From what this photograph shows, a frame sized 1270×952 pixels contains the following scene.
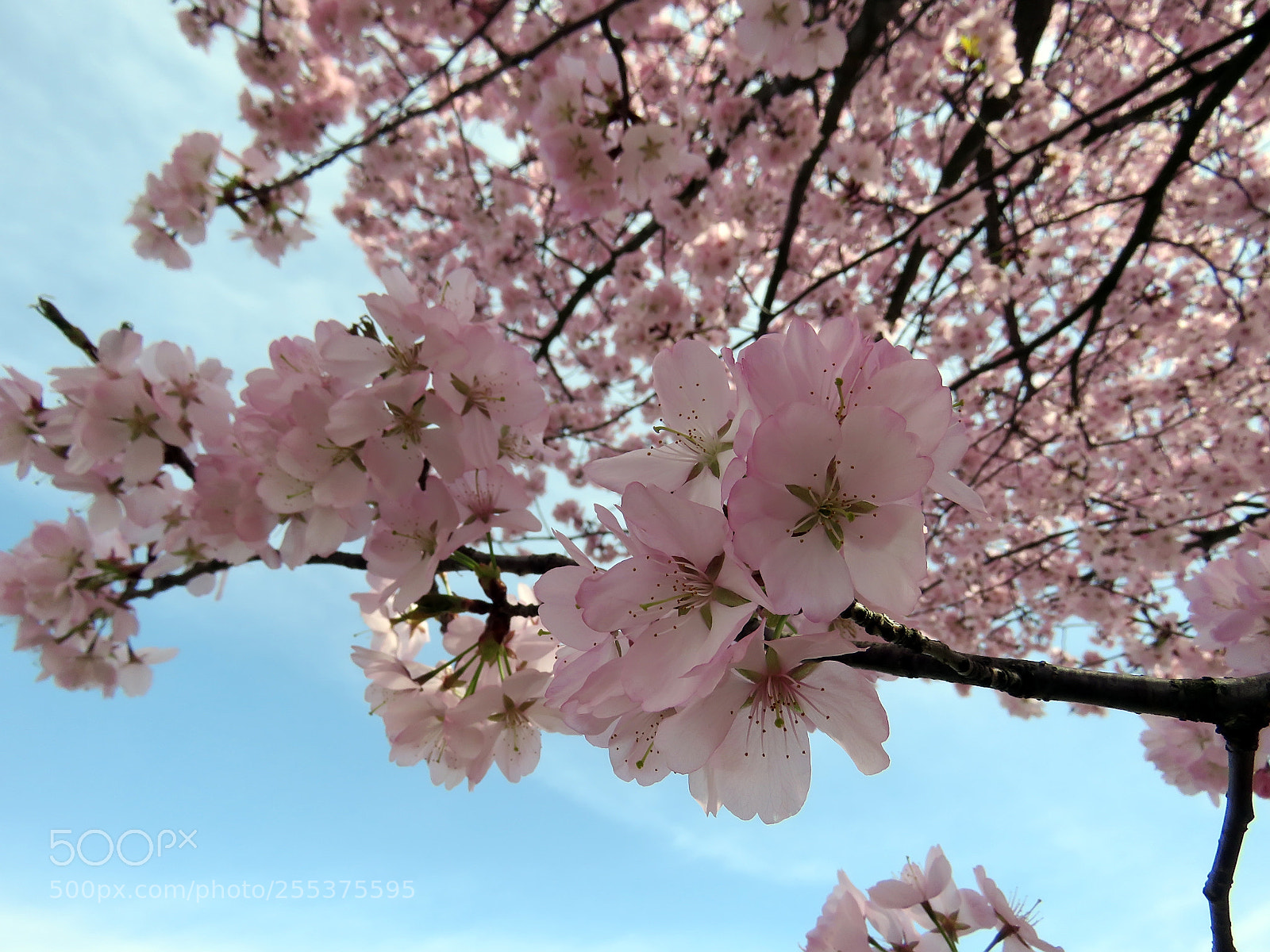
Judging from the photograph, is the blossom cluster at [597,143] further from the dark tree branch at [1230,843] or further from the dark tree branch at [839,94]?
the dark tree branch at [1230,843]

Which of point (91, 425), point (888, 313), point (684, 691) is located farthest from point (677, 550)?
point (888, 313)

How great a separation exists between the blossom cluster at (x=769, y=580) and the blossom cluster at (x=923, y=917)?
3.93ft

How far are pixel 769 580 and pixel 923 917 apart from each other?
1.73 m

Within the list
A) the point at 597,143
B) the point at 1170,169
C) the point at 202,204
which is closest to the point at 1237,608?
the point at 1170,169

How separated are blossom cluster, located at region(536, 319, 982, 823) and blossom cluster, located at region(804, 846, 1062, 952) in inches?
47.1

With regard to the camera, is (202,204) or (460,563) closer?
(460,563)

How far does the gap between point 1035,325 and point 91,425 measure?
8.21 metres

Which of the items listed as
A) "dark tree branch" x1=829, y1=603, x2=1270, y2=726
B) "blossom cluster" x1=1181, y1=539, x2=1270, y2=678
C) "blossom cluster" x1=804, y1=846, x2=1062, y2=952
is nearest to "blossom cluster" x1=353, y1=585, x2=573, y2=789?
"dark tree branch" x1=829, y1=603, x2=1270, y2=726

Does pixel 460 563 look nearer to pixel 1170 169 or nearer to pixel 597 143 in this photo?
pixel 597 143

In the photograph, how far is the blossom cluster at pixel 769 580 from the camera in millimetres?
748

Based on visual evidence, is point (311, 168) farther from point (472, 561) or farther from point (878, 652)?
point (878, 652)

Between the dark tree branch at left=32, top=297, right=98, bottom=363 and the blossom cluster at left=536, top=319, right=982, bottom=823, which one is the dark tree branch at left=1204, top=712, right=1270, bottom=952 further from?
the dark tree branch at left=32, top=297, right=98, bottom=363

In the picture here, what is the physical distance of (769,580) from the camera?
71 centimetres

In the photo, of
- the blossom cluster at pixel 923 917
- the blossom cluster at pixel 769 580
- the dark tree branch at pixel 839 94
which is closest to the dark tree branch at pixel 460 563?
the blossom cluster at pixel 769 580
